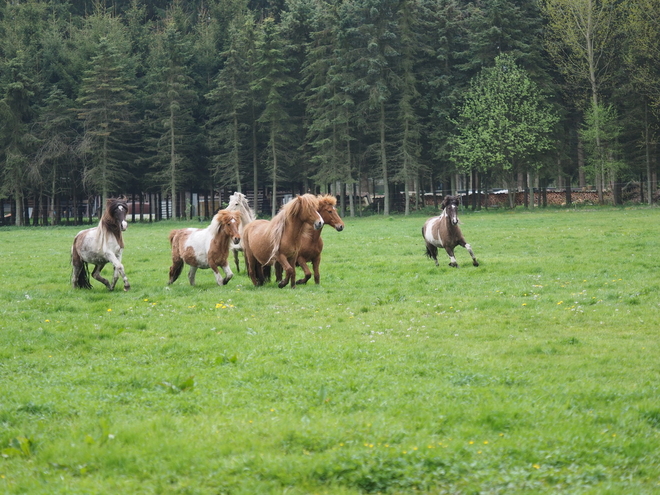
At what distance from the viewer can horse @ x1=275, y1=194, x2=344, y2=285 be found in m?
15.6

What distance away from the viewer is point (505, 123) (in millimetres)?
53031

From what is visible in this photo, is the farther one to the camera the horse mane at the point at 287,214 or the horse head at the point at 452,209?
the horse head at the point at 452,209

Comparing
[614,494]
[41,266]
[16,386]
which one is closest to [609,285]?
[614,494]

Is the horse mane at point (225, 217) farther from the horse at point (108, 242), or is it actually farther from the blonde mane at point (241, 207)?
the blonde mane at point (241, 207)

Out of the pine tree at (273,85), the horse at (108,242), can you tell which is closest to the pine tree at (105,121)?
the pine tree at (273,85)

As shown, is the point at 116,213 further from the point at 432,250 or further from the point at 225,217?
the point at 432,250

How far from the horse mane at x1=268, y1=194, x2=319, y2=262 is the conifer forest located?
1535 inches

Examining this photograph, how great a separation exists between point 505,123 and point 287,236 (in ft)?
135

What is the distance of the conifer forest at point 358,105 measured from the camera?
175ft

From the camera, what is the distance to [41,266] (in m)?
22.0

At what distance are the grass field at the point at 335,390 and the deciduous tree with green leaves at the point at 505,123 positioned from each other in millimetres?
38851

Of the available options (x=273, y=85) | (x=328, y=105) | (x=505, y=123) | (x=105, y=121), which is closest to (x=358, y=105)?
(x=328, y=105)

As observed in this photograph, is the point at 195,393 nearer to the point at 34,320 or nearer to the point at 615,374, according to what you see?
the point at 615,374

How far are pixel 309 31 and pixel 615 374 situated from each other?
58.7 meters
